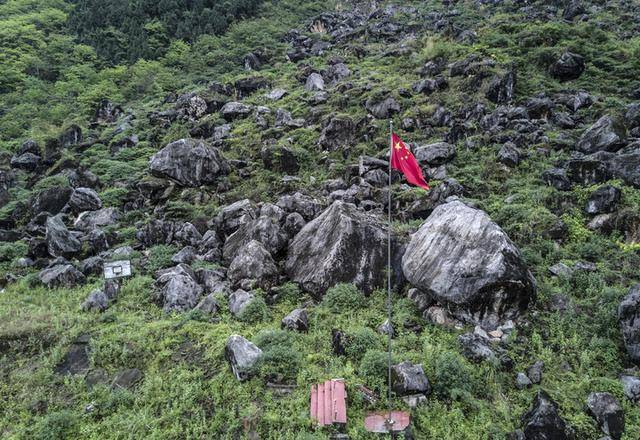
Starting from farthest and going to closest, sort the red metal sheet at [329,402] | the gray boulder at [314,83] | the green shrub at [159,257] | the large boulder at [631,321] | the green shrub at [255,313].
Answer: the gray boulder at [314,83]
the green shrub at [159,257]
the green shrub at [255,313]
the large boulder at [631,321]
the red metal sheet at [329,402]

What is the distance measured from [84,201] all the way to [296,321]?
1572 cm

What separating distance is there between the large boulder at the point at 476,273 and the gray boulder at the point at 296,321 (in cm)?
365

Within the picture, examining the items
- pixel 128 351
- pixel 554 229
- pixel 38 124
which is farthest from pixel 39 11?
pixel 554 229

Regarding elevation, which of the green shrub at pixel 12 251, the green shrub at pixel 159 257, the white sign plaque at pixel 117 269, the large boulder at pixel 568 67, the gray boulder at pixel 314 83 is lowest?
the green shrub at pixel 12 251

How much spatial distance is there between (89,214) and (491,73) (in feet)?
82.1

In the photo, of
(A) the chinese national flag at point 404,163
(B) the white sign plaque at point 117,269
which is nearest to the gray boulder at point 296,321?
(A) the chinese national flag at point 404,163

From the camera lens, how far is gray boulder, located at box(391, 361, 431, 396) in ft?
A: 30.8

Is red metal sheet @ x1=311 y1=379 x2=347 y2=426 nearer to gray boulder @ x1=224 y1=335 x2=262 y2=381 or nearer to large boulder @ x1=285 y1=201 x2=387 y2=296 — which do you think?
gray boulder @ x1=224 y1=335 x2=262 y2=381

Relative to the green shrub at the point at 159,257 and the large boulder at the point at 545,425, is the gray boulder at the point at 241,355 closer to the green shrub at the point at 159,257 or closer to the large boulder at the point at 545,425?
the large boulder at the point at 545,425

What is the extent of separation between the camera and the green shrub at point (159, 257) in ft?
53.6

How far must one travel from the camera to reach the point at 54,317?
13016 mm

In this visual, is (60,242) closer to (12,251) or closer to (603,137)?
(12,251)

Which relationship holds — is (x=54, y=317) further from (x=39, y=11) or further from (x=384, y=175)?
(x=39, y=11)

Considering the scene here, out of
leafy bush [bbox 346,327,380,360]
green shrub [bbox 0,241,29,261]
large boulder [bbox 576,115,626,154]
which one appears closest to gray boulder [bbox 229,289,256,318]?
leafy bush [bbox 346,327,380,360]
